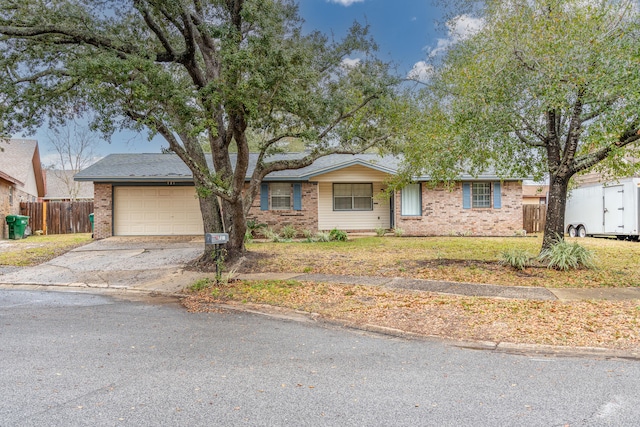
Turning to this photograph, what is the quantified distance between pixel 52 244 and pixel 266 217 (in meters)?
8.24

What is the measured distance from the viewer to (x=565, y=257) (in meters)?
9.65

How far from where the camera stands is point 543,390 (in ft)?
12.8

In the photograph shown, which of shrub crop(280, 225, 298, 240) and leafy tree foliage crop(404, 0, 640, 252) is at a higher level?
leafy tree foliage crop(404, 0, 640, 252)

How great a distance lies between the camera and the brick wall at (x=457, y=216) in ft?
64.8

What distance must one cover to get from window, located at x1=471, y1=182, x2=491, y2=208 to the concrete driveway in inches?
484

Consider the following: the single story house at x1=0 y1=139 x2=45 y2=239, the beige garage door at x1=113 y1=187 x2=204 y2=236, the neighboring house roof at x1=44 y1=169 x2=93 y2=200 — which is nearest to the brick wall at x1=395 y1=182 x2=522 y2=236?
the beige garage door at x1=113 y1=187 x2=204 y2=236

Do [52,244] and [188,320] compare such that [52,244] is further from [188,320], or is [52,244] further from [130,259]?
[188,320]

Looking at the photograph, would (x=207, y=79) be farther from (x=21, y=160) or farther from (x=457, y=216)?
(x=21, y=160)

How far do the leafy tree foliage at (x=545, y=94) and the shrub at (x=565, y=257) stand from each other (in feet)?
1.24

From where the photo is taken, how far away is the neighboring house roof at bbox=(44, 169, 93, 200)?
3628 centimetres

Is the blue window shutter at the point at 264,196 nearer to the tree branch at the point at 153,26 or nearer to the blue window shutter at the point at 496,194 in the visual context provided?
the tree branch at the point at 153,26

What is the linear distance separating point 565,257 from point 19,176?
29.7m

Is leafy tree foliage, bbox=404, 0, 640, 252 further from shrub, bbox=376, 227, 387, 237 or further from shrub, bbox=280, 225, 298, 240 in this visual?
shrub, bbox=376, 227, 387, 237

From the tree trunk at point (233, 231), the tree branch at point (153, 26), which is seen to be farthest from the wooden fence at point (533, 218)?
the tree branch at point (153, 26)
